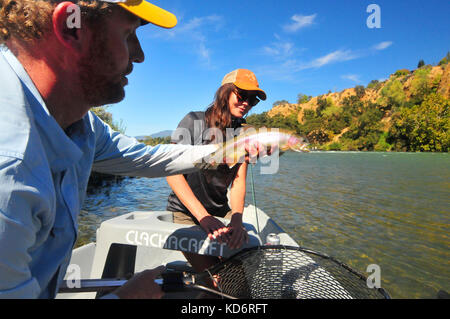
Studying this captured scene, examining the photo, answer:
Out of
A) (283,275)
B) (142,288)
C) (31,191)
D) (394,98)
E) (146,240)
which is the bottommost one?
(283,275)

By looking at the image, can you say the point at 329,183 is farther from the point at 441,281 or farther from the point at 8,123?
the point at 8,123

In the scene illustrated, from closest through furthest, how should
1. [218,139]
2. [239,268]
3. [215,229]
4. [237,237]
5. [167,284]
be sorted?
1. [167,284]
2. [239,268]
3. [237,237]
4. [215,229]
5. [218,139]

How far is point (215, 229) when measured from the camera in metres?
2.26

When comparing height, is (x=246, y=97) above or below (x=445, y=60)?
below

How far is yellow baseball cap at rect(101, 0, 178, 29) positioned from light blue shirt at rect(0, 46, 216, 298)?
508 millimetres

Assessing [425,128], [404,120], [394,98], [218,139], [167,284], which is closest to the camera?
[167,284]

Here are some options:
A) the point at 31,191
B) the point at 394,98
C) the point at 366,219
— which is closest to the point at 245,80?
the point at 31,191

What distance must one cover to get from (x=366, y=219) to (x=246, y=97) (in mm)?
8063

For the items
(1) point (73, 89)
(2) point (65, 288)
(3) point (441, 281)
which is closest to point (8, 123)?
(1) point (73, 89)

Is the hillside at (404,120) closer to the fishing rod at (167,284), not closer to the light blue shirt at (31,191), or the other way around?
the fishing rod at (167,284)

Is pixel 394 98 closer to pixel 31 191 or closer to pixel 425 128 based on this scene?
pixel 425 128

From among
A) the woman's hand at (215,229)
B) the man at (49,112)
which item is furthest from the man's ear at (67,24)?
the woman's hand at (215,229)

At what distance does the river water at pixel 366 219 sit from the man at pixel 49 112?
7.16ft
